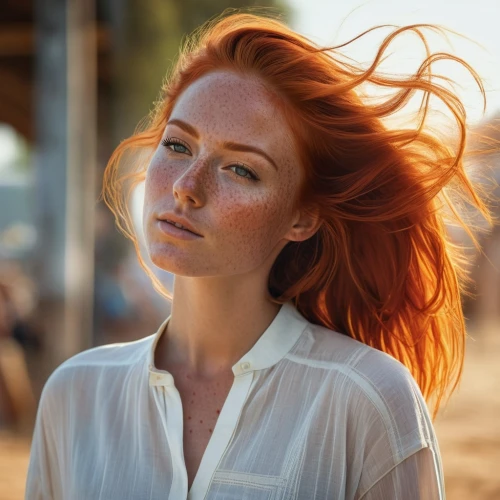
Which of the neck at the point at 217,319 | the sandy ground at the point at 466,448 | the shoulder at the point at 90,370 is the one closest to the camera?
the neck at the point at 217,319

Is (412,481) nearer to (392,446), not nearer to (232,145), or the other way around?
(392,446)

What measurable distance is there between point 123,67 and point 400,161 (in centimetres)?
672

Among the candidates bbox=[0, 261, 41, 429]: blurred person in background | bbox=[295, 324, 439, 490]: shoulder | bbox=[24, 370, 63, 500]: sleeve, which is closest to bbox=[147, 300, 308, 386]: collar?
bbox=[295, 324, 439, 490]: shoulder

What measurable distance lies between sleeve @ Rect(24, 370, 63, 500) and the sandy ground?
7.67 ft

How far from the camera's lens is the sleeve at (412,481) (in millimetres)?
1648

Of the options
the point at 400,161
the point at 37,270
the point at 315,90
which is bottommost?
the point at 37,270

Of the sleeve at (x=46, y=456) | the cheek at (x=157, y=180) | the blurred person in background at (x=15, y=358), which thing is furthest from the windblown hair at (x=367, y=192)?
the blurred person in background at (x=15, y=358)

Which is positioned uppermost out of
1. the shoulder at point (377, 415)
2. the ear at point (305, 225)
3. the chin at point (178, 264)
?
the ear at point (305, 225)

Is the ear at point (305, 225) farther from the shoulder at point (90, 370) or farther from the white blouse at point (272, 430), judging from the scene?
the shoulder at point (90, 370)

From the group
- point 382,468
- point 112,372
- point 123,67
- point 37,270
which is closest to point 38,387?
point 37,270

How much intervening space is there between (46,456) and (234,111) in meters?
0.88

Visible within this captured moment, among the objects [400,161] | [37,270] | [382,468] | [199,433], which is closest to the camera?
[382,468]

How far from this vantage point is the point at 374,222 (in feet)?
6.42

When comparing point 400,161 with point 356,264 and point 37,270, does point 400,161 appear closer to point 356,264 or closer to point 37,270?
point 356,264
